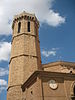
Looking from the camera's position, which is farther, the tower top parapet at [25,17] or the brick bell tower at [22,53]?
the tower top parapet at [25,17]

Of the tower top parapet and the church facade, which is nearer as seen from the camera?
the church facade

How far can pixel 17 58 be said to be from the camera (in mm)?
22766

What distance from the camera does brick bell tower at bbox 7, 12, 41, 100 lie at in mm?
20663

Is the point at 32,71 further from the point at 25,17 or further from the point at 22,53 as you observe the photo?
the point at 25,17

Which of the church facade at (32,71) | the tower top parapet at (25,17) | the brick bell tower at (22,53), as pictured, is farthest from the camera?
the tower top parapet at (25,17)

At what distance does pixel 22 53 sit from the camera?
2280 centimetres

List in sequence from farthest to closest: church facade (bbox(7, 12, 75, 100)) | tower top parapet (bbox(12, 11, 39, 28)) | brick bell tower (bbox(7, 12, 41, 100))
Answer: tower top parapet (bbox(12, 11, 39, 28)) < brick bell tower (bbox(7, 12, 41, 100)) < church facade (bbox(7, 12, 75, 100))

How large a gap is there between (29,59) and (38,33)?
7.19 m

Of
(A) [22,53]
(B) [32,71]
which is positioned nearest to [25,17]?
(A) [22,53]

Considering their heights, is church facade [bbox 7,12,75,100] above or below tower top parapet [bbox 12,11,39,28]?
below

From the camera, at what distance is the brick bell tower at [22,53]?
20.7m

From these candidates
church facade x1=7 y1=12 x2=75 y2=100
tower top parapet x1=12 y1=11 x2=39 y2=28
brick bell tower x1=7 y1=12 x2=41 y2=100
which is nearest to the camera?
church facade x1=7 y1=12 x2=75 y2=100

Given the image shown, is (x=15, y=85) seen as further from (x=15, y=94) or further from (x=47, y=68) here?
(x=47, y=68)

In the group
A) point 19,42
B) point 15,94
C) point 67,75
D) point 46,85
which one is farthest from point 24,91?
point 19,42
